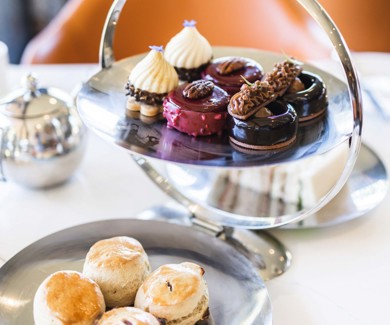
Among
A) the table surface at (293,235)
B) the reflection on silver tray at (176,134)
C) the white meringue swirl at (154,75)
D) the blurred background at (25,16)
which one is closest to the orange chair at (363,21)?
the table surface at (293,235)

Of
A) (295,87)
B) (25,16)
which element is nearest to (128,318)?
(295,87)

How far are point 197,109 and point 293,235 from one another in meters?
0.33

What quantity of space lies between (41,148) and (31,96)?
0.09 m

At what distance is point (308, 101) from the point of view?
2.64ft

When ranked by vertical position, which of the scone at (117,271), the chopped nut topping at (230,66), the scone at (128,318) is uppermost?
the chopped nut topping at (230,66)

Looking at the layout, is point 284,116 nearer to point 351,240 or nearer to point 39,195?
point 351,240

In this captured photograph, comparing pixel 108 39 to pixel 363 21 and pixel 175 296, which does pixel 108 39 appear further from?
pixel 363 21

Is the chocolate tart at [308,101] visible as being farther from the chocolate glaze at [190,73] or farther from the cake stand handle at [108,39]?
the cake stand handle at [108,39]

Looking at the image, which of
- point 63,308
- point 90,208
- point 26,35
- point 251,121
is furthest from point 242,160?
point 26,35

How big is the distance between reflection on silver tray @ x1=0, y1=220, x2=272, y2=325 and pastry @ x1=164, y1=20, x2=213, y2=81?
239 millimetres

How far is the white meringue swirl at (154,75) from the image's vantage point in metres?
0.80

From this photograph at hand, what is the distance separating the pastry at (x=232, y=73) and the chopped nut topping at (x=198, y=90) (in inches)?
2.3

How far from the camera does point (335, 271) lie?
0.88 meters

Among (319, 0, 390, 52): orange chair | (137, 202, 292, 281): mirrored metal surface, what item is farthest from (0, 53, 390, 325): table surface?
(319, 0, 390, 52): orange chair
